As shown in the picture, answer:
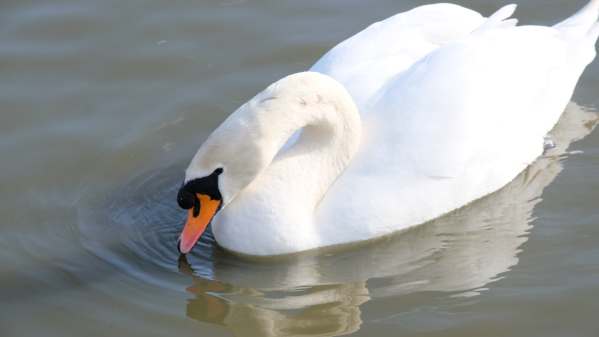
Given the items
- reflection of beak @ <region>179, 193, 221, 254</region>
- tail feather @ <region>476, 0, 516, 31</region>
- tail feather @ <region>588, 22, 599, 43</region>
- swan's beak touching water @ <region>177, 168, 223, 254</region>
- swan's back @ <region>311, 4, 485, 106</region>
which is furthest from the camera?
tail feather @ <region>588, 22, 599, 43</region>

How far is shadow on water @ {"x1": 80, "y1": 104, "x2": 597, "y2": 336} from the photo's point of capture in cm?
758

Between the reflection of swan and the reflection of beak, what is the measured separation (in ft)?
0.92

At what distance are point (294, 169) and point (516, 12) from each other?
3530 mm

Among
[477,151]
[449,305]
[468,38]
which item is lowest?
[449,305]

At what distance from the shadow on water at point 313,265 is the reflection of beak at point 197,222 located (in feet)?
0.86

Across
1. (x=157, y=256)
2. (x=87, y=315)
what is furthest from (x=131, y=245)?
(x=87, y=315)

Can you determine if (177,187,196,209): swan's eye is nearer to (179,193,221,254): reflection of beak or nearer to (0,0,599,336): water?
(179,193,221,254): reflection of beak

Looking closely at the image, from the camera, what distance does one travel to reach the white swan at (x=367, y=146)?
7582mm

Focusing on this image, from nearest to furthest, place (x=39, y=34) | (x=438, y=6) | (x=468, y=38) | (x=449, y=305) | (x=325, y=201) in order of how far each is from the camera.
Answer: (x=449, y=305) → (x=325, y=201) → (x=468, y=38) → (x=438, y=6) → (x=39, y=34)

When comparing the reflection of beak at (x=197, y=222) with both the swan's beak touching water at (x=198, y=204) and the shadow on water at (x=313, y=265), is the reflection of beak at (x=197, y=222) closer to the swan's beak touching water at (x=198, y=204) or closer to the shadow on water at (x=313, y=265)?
the swan's beak touching water at (x=198, y=204)

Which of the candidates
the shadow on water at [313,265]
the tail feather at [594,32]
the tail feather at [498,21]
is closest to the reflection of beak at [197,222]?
the shadow on water at [313,265]

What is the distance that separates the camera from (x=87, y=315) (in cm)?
754

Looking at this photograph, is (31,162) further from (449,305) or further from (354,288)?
(449,305)

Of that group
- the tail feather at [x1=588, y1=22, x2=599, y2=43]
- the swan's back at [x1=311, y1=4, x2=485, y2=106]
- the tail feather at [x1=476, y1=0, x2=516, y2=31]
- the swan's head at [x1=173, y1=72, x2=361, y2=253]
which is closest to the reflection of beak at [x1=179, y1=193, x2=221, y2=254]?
the swan's head at [x1=173, y1=72, x2=361, y2=253]
